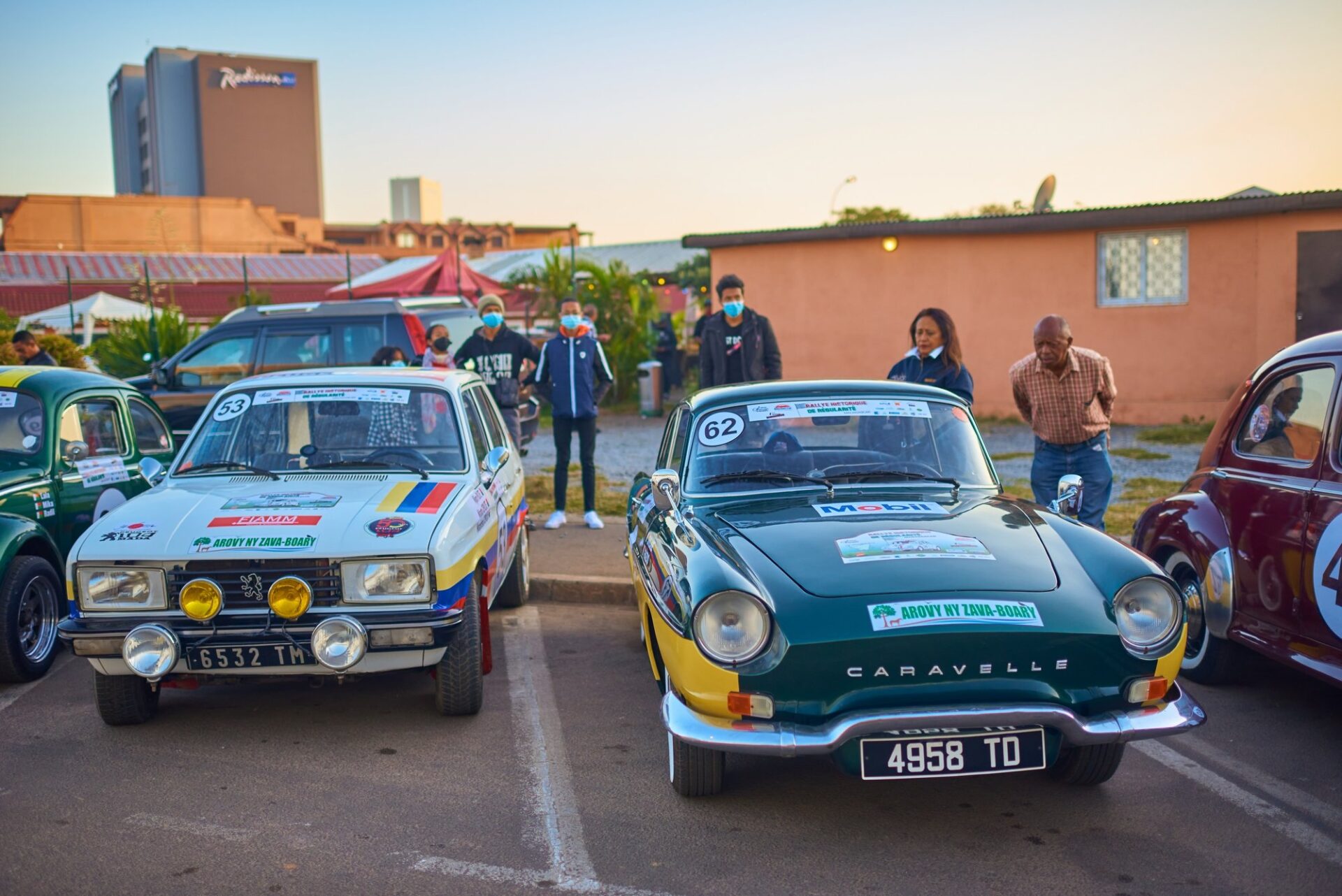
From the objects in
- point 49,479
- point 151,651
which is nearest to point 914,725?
point 151,651

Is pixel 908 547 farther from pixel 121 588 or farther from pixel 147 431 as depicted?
pixel 147 431

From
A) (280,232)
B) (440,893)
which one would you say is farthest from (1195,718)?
(280,232)

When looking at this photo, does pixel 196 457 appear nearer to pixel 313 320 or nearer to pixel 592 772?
pixel 592 772

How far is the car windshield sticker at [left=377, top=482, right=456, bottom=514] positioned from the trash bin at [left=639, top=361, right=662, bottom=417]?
13163 millimetres

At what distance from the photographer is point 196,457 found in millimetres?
5957

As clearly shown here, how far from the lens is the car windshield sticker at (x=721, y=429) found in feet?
17.3

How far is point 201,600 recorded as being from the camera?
4.72m

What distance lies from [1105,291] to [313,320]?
11.0m

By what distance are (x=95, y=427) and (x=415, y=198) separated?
117543mm

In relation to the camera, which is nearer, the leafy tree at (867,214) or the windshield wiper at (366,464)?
the windshield wiper at (366,464)

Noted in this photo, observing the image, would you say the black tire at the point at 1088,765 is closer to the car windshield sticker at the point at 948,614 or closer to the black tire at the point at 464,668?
the car windshield sticker at the point at 948,614

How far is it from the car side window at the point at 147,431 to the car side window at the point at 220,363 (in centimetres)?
457

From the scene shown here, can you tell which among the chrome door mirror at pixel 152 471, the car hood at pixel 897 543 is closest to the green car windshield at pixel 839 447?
the car hood at pixel 897 543

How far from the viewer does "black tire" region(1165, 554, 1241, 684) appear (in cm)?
546
